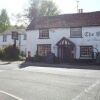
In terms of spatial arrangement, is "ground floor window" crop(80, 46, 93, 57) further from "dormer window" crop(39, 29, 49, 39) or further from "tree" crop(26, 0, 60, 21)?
"tree" crop(26, 0, 60, 21)

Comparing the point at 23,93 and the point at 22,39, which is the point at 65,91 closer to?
the point at 23,93

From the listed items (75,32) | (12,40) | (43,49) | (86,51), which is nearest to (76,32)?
(75,32)

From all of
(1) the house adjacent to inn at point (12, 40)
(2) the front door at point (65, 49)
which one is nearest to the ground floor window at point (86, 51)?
(2) the front door at point (65, 49)

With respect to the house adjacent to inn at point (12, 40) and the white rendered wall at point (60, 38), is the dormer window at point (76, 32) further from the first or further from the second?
the house adjacent to inn at point (12, 40)

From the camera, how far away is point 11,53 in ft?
140

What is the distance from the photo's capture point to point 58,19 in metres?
42.3

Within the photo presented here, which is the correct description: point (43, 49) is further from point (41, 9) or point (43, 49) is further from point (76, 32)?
point (41, 9)

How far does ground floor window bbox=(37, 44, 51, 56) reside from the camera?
4015cm

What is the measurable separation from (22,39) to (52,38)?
2539cm

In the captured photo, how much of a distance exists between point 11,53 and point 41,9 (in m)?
38.8

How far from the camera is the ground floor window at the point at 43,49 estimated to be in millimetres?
40147

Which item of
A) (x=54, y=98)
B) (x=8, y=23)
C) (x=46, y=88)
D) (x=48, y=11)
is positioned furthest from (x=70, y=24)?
(x=8, y=23)

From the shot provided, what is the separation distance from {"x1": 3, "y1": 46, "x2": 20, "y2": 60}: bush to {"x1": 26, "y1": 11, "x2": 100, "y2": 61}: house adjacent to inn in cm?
210

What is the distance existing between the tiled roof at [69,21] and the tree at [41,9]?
34.5 m
